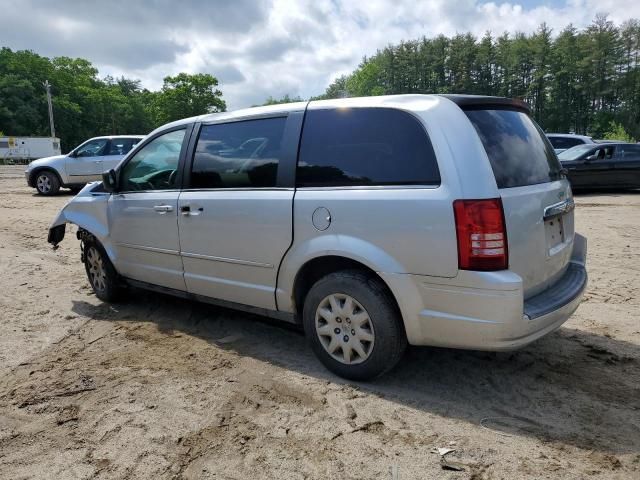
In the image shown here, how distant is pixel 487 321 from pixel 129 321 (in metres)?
3.43

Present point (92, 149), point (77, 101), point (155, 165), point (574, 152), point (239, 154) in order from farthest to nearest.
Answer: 1. point (77, 101)
2. point (92, 149)
3. point (574, 152)
4. point (155, 165)
5. point (239, 154)

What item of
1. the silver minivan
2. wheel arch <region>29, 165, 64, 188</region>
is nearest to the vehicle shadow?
the silver minivan

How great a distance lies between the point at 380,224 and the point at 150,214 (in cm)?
241

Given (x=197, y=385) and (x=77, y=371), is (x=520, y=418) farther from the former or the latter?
(x=77, y=371)

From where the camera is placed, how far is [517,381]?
11.0 feet

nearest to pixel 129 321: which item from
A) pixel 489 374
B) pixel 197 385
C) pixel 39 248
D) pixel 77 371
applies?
pixel 77 371

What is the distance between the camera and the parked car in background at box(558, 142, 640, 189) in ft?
45.7

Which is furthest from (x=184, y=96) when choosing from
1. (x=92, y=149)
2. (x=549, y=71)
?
(x=92, y=149)

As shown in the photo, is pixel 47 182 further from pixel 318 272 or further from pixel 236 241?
pixel 318 272

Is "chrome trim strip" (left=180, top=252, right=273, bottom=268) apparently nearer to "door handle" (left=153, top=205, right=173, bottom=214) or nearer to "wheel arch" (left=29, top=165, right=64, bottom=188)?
"door handle" (left=153, top=205, right=173, bottom=214)

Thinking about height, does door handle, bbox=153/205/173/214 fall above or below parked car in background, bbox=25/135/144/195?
below

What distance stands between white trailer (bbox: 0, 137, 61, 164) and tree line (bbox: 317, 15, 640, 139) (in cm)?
4351

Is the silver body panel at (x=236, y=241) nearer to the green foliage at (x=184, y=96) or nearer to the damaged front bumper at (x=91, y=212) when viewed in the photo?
the damaged front bumper at (x=91, y=212)

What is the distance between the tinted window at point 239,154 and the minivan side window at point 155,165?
1.03 ft
